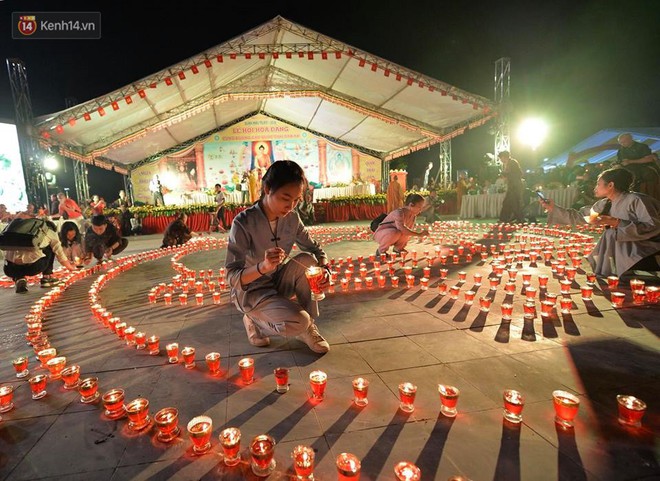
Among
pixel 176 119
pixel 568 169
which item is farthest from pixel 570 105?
pixel 176 119

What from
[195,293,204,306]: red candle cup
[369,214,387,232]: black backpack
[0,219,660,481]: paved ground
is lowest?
[0,219,660,481]: paved ground

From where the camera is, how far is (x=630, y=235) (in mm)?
3582

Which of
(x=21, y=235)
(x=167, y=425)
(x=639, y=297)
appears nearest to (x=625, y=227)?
(x=639, y=297)

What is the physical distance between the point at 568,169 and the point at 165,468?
1401 cm

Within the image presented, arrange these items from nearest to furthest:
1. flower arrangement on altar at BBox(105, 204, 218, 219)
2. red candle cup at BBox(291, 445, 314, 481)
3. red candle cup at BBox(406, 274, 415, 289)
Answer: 1. red candle cup at BBox(291, 445, 314, 481)
2. red candle cup at BBox(406, 274, 415, 289)
3. flower arrangement on altar at BBox(105, 204, 218, 219)

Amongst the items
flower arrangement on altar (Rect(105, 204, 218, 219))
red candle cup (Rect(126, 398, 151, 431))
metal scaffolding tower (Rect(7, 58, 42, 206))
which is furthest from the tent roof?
red candle cup (Rect(126, 398, 151, 431))

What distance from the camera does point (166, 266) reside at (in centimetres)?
630

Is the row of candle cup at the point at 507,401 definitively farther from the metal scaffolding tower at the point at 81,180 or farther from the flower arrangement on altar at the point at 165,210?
the metal scaffolding tower at the point at 81,180

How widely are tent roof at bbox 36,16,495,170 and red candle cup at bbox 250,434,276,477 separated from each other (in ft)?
34.7

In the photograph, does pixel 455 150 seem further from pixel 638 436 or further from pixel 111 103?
pixel 638 436

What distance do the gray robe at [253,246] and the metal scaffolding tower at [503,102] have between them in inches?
450

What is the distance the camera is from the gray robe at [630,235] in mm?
3561

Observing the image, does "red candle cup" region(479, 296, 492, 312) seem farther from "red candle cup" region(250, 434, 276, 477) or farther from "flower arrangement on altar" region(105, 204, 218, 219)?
"flower arrangement on altar" region(105, 204, 218, 219)

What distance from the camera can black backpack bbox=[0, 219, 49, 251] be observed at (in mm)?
4586
